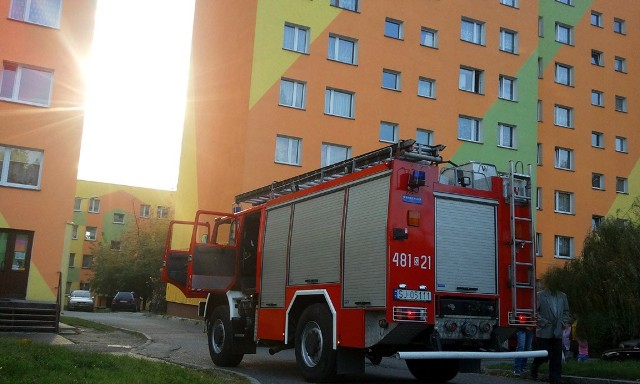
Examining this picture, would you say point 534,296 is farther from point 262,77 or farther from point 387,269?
point 262,77

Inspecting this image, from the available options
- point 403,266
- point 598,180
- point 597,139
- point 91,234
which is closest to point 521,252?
point 403,266

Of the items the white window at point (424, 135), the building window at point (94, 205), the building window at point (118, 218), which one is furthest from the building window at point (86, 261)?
the white window at point (424, 135)

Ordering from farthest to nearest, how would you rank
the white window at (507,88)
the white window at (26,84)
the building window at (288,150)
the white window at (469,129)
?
the white window at (507,88) < the white window at (469,129) < the building window at (288,150) < the white window at (26,84)

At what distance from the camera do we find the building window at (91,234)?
7069cm

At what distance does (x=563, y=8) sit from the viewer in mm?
38531

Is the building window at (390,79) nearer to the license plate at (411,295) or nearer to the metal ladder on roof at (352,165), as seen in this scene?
the metal ladder on roof at (352,165)

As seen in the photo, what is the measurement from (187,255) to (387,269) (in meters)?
5.74

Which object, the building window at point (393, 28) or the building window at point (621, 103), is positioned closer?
the building window at point (393, 28)

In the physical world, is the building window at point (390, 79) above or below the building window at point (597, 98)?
below

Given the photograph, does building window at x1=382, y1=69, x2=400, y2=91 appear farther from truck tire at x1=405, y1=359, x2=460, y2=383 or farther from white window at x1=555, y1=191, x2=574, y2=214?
truck tire at x1=405, y1=359, x2=460, y2=383

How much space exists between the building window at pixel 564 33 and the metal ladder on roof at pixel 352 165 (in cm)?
2946

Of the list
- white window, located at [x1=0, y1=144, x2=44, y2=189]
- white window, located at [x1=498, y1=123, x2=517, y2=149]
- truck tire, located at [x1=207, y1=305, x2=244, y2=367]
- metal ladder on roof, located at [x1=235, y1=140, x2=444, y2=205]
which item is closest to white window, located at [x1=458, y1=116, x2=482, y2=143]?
white window, located at [x1=498, y1=123, x2=517, y2=149]

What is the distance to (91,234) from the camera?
71188mm

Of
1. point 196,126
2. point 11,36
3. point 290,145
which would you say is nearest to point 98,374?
point 11,36
